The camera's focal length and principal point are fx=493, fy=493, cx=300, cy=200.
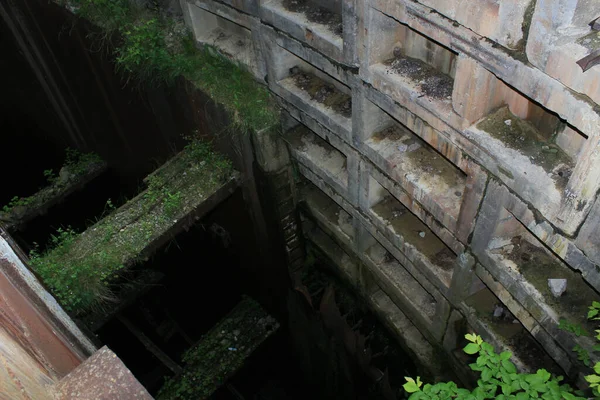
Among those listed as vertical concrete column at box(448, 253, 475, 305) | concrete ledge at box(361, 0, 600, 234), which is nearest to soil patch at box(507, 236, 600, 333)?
vertical concrete column at box(448, 253, 475, 305)

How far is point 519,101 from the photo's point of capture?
3.91 metres

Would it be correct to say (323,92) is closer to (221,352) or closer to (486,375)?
(486,375)

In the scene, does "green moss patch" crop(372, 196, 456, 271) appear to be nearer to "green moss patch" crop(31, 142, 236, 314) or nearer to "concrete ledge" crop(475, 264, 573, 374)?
"concrete ledge" crop(475, 264, 573, 374)

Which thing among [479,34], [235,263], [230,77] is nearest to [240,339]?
[235,263]

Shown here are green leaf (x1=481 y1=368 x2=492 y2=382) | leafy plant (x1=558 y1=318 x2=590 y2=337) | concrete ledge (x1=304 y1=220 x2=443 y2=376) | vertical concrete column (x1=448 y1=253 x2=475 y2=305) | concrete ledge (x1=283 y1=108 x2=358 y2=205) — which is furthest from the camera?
concrete ledge (x1=304 y1=220 x2=443 y2=376)

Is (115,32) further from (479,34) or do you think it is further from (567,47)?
(567,47)

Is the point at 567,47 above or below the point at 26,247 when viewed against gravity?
above

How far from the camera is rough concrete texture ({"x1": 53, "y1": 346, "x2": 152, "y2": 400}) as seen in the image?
223cm

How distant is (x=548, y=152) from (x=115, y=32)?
666cm

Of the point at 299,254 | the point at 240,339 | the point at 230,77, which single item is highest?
the point at 230,77

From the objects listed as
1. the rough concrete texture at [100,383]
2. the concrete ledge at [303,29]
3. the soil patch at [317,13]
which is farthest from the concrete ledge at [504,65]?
the rough concrete texture at [100,383]

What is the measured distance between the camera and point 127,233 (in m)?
6.73

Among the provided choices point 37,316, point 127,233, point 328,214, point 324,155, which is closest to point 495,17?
point 37,316

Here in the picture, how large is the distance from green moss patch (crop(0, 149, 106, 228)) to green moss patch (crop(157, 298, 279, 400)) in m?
4.05
